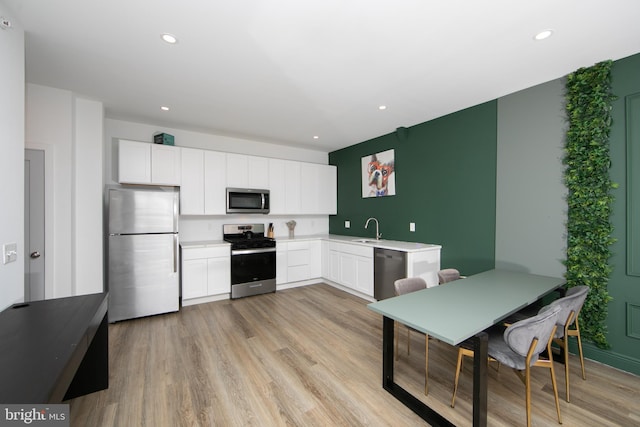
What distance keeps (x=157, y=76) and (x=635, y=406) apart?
4759 mm

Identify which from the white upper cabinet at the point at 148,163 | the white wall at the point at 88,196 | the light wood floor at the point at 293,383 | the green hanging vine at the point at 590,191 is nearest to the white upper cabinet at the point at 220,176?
the white upper cabinet at the point at 148,163

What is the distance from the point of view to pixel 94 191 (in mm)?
3109

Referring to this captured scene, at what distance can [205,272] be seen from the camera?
154 inches

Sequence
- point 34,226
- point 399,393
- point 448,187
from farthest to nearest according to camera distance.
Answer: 1. point 448,187
2. point 34,226
3. point 399,393

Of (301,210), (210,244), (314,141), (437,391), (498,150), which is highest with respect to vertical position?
(314,141)

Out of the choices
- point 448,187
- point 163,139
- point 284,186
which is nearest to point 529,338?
point 448,187

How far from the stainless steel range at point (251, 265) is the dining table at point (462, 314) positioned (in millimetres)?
2713

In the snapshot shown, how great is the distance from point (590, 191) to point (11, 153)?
4.58 m

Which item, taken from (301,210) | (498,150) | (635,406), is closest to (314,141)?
(301,210)

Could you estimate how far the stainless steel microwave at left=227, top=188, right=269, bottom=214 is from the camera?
4281mm

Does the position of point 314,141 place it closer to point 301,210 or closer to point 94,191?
point 301,210

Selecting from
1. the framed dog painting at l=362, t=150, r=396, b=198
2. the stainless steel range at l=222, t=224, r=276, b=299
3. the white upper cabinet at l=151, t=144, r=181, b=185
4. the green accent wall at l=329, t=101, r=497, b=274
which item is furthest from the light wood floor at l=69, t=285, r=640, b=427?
the framed dog painting at l=362, t=150, r=396, b=198

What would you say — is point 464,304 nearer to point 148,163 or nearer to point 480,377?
point 480,377

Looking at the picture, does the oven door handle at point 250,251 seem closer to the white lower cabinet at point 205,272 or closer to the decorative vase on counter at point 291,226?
the white lower cabinet at point 205,272
